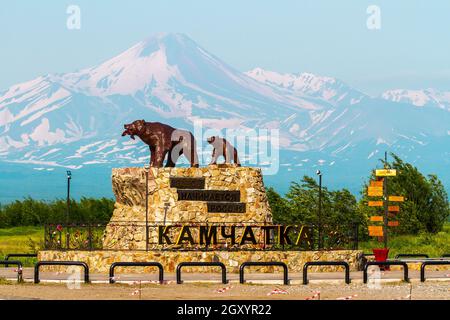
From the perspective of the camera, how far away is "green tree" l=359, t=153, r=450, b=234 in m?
62.8

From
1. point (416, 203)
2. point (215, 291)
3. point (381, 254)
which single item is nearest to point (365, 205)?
point (416, 203)

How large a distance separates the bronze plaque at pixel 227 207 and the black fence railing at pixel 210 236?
51cm

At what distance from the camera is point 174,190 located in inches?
1535

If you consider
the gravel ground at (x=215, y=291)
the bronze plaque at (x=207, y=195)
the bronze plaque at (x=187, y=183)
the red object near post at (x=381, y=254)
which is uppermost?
the bronze plaque at (x=187, y=183)

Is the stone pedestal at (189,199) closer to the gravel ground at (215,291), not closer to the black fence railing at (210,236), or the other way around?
the black fence railing at (210,236)

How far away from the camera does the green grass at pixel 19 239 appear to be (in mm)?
54306

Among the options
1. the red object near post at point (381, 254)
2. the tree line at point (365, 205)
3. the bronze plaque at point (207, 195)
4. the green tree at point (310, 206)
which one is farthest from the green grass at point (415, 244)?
the bronze plaque at point (207, 195)

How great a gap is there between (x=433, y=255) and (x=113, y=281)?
21859 mm

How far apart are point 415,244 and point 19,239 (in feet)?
64.4

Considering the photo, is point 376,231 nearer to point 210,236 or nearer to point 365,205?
point 210,236

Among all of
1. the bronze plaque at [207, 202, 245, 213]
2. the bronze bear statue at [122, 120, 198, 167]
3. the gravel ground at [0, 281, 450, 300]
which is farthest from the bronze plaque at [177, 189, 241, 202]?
the gravel ground at [0, 281, 450, 300]

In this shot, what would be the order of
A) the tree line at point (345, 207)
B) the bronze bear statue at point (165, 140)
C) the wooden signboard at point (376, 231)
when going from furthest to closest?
1. the tree line at point (345, 207)
2. the wooden signboard at point (376, 231)
3. the bronze bear statue at point (165, 140)
